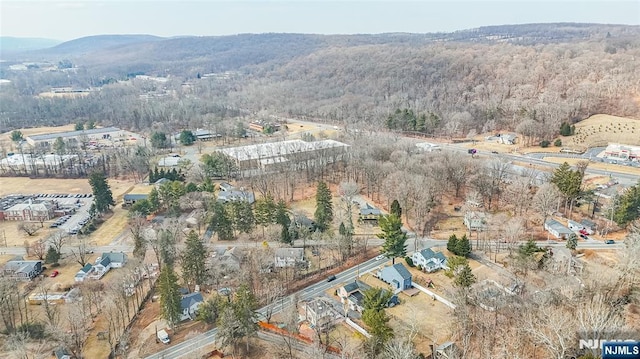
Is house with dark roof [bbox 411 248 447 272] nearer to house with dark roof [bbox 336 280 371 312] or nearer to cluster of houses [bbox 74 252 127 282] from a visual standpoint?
house with dark roof [bbox 336 280 371 312]

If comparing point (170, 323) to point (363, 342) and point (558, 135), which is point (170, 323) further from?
point (558, 135)

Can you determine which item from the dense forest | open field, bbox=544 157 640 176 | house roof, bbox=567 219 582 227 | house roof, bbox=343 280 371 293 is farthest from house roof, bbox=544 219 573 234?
the dense forest

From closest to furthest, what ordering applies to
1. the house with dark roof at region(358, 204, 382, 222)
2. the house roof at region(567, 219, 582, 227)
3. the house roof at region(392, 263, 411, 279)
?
the house roof at region(392, 263, 411, 279), the house roof at region(567, 219, 582, 227), the house with dark roof at region(358, 204, 382, 222)

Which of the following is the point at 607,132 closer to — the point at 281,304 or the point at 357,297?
the point at 357,297

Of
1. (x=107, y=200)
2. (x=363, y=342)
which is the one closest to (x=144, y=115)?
(x=107, y=200)

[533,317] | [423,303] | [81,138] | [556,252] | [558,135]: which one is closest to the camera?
[533,317]

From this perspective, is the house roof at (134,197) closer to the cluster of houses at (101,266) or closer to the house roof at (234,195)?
the house roof at (234,195)
